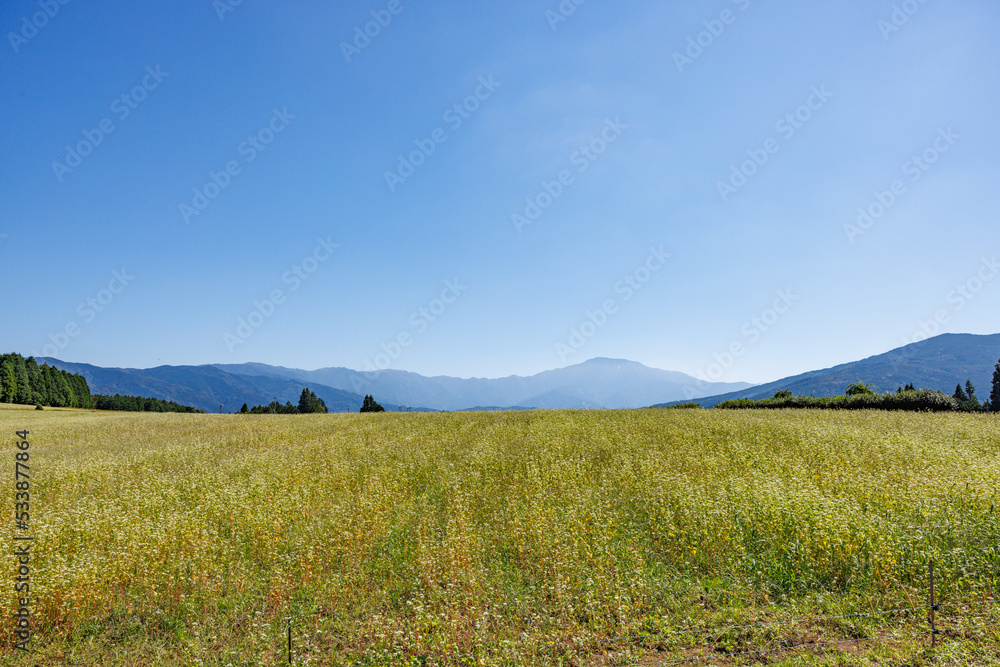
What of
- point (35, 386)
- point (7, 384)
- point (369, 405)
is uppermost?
point (35, 386)

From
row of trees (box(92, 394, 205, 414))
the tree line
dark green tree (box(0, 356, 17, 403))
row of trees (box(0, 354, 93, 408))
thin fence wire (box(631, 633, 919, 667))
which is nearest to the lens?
thin fence wire (box(631, 633, 919, 667))

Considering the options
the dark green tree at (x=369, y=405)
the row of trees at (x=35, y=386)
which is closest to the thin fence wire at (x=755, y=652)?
the dark green tree at (x=369, y=405)

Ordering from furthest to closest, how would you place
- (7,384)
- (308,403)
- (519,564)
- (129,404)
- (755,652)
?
(129,404) < (308,403) < (7,384) < (519,564) < (755,652)

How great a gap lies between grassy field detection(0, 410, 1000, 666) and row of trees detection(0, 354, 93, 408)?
345 feet

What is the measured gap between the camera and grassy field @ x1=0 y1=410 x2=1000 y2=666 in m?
5.16

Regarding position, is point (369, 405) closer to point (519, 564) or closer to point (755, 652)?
point (519, 564)

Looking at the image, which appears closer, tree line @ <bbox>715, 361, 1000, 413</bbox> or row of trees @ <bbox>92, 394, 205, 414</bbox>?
tree line @ <bbox>715, 361, 1000, 413</bbox>

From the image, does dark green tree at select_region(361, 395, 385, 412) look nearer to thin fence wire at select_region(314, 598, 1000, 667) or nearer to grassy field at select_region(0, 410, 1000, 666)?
grassy field at select_region(0, 410, 1000, 666)

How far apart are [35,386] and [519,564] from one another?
12829 centimetres

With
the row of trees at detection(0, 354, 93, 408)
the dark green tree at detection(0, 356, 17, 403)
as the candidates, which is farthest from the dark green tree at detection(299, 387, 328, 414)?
the dark green tree at detection(0, 356, 17, 403)

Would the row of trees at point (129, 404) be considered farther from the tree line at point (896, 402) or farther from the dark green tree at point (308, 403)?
the tree line at point (896, 402)

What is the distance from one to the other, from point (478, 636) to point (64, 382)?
138933mm

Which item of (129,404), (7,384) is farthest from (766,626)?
(129,404)

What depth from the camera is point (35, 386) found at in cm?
8694
